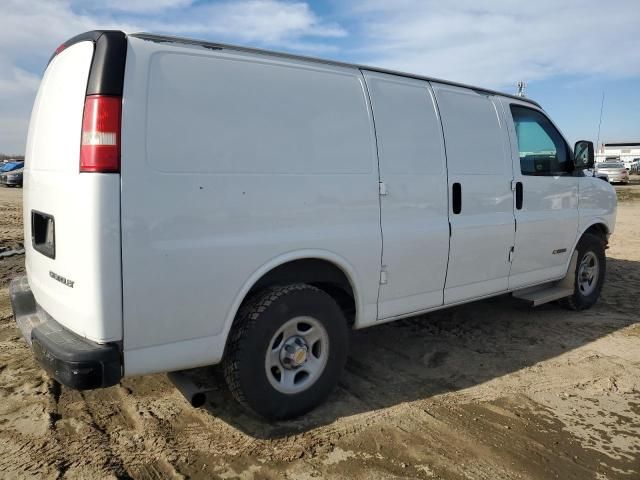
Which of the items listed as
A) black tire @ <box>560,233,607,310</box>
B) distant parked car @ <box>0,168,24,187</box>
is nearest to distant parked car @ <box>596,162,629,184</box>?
black tire @ <box>560,233,607,310</box>

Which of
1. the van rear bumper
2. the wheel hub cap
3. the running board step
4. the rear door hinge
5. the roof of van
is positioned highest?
the roof of van

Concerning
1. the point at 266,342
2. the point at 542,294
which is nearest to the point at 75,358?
the point at 266,342

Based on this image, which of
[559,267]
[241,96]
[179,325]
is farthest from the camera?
[559,267]

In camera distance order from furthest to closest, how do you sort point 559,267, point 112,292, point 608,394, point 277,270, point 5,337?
point 559,267, point 5,337, point 608,394, point 277,270, point 112,292

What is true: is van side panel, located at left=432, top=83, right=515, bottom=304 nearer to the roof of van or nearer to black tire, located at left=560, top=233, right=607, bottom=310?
the roof of van

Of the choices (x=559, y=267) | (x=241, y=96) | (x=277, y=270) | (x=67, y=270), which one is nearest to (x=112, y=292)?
(x=67, y=270)

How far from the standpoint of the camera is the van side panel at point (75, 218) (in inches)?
98.7

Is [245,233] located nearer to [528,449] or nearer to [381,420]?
[381,420]

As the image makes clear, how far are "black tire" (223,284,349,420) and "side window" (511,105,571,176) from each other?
266 cm

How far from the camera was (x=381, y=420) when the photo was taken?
3328mm

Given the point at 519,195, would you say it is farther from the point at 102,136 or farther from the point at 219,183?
the point at 102,136

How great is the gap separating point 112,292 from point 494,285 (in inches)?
131

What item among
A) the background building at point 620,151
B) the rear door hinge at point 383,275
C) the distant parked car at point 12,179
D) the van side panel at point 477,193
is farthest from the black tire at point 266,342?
the background building at point 620,151

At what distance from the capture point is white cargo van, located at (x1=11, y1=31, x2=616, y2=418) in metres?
2.57
